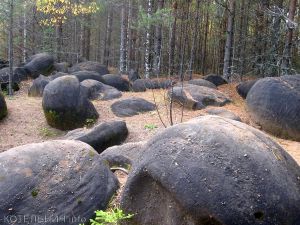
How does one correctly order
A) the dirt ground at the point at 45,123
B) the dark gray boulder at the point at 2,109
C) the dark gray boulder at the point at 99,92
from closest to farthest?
the dirt ground at the point at 45,123 < the dark gray boulder at the point at 2,109 < the dark gray boulder at the point at 99,92

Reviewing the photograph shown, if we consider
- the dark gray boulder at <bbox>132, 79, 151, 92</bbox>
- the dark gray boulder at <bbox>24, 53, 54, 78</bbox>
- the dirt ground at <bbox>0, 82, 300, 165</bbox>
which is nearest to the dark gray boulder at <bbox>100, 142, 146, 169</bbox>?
the dirt ground at <bbox>0, 82, 300, 165</bbox>

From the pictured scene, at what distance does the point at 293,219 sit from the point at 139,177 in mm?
1454

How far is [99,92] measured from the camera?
1334 cm

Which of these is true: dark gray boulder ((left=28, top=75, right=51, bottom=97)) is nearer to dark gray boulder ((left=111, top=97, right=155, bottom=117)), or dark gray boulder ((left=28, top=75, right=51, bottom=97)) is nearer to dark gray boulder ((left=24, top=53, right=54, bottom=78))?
dark gray boulder ((left=111, top=97, right=155, bottom=117))

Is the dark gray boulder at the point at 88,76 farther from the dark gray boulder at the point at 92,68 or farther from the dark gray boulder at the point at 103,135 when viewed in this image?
the dark gray boulder at the point at 103,135

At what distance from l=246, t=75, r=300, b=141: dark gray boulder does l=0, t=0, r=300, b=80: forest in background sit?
2.19 metres

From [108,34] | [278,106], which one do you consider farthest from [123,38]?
[278,106]

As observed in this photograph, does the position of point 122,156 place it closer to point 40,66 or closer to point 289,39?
point 289,39

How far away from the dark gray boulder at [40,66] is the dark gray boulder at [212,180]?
15964mm

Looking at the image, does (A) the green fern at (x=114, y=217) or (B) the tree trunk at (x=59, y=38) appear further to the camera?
(B) the tree trunk at (x=59, y=38)

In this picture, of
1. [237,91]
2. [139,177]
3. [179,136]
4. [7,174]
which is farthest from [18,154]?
[237,91]

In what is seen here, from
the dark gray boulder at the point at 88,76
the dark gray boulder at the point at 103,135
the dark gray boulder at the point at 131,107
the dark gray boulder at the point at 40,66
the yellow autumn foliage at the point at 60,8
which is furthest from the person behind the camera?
the dark gray boulder at the point at 40,66

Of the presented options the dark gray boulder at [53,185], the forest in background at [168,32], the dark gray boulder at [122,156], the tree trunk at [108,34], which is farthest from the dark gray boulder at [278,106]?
the tree trunk at [108,34]

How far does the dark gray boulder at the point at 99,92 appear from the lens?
42.7ft
